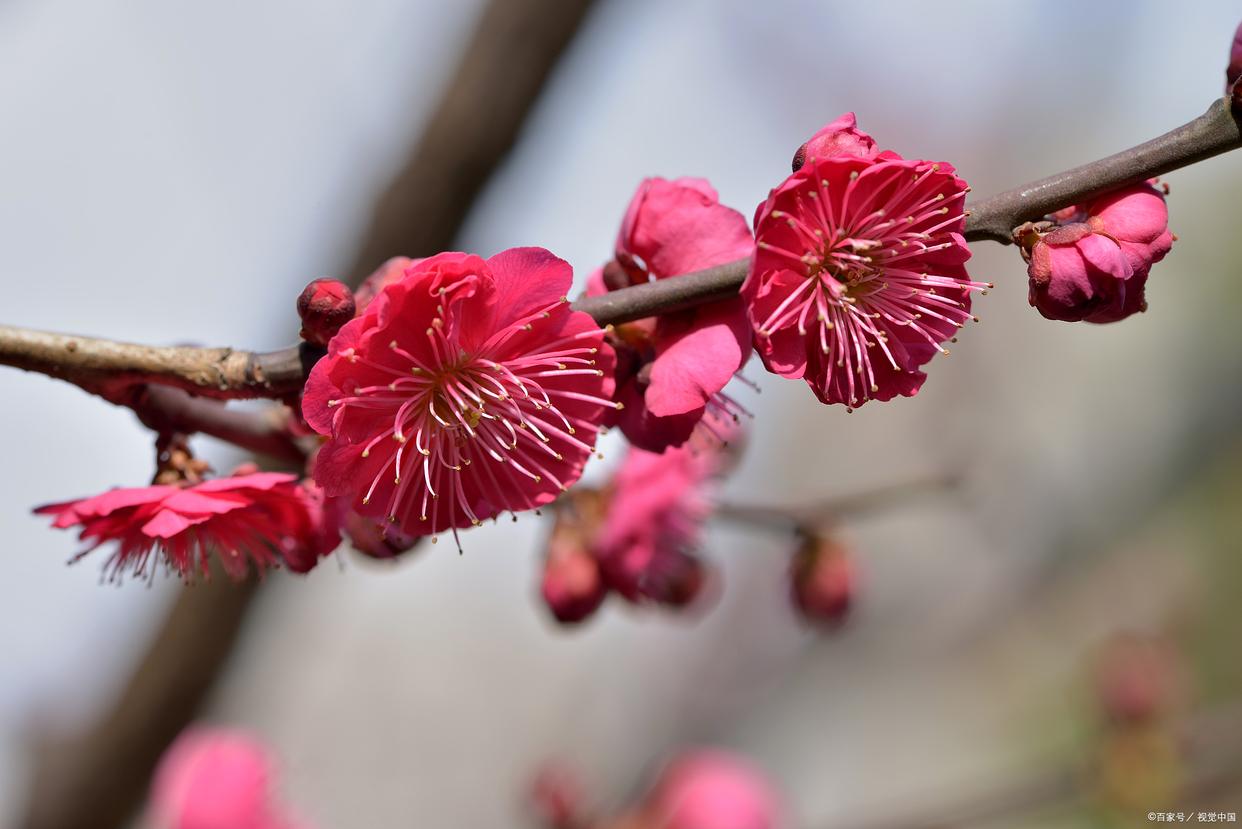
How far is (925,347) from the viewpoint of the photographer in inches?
40.5

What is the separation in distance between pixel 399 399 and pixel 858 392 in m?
0.47

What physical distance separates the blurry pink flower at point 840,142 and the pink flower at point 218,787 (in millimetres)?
2076

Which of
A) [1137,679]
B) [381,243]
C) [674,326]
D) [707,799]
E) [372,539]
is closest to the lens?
[674,326]

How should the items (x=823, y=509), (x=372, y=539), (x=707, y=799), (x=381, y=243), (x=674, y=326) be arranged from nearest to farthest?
(x=674, y=326)
(x=372, y=539)
(x=823, y=509)
(x=381, y=243)
(x=707, y=799)

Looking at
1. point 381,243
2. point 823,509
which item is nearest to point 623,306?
point 823,509

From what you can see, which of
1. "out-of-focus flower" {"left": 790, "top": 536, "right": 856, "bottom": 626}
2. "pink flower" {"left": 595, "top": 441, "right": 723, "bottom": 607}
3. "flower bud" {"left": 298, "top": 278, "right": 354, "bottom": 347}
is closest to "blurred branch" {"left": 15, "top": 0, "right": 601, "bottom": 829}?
"pink flower" {"left": 595, "top": 441, "right": 723, "bottom": 607}

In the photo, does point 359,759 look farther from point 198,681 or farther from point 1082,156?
point 1082,156

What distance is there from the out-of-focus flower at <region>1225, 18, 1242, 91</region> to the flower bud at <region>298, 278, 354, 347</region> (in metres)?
0.83

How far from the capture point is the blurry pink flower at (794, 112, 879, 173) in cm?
93

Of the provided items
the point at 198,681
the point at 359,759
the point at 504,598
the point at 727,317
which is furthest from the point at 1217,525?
the point at 727,317

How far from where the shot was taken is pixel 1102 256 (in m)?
0.89

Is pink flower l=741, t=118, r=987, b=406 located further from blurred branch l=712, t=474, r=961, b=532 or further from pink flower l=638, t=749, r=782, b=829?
pink flower l=638, t=749, r=782, b=829

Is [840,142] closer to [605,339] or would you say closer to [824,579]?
[605,339]

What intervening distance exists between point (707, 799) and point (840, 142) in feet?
8.53
